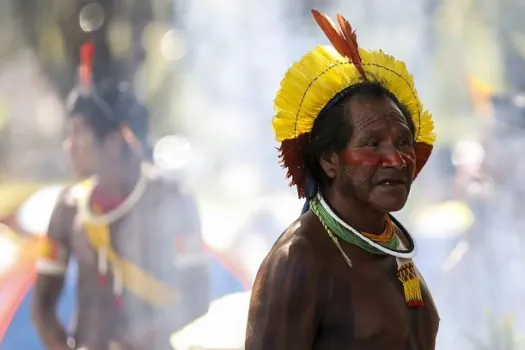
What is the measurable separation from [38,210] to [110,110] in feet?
1.61

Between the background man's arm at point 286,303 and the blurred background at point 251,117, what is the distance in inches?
67.9

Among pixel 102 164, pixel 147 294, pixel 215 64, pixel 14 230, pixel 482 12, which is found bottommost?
pixel 147 294

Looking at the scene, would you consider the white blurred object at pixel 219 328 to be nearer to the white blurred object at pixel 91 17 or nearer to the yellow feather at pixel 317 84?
the white blurred object at pixel 91 17

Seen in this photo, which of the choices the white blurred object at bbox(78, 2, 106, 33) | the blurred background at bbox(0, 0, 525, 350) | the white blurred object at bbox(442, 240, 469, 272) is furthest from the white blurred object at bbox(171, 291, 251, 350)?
the white blurred object at bbox(78, 2, 106, 33)

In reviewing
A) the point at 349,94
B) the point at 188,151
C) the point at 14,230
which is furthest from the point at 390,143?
the point at 14,230

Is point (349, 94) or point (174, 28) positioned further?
point (174, 28)

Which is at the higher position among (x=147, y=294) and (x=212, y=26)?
(x=212, y=26)

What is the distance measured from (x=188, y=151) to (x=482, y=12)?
131cm

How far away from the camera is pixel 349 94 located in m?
1.41

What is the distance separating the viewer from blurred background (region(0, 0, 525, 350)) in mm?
3051

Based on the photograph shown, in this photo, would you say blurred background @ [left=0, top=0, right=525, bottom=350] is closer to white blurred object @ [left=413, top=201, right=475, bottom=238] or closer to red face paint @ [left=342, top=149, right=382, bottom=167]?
white blurred object @ [left=413, top=201, right=475, bottom=238]

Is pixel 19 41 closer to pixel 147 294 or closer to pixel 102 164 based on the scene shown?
pixel 102 164

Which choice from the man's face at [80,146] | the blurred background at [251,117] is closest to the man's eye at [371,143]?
the blurred background at [251,117]

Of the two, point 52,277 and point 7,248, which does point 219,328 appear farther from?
point 7,248
